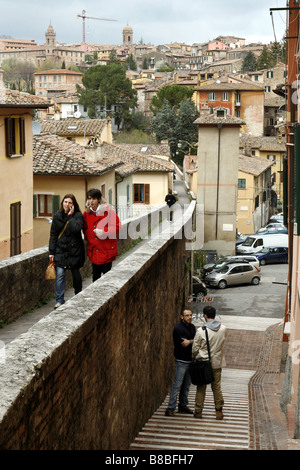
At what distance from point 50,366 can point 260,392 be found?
9.68 m

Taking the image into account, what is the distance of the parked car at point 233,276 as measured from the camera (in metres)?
35.0

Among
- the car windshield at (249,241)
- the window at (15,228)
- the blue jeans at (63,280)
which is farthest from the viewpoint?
the car windshield at (249,241)

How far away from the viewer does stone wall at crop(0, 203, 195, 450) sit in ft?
11.9

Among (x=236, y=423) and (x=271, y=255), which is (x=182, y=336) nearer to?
(x=236, y=423)

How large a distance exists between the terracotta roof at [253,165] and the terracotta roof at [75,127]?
17.0 metres

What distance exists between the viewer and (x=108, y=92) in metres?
89.5

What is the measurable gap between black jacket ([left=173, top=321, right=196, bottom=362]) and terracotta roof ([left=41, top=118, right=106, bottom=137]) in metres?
28.7

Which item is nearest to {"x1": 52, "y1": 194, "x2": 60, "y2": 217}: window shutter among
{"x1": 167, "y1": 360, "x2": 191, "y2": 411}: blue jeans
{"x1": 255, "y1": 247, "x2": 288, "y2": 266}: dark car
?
{"x1": 167, "y1": 360, "x2": 191, "y2": 411}: blue jeans

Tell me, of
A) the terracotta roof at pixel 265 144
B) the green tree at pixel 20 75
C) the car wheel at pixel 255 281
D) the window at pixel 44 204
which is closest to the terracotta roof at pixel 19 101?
the window at pixel 44 204

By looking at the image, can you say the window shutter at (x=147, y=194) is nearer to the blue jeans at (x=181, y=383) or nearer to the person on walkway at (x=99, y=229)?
the blue jeans at (x=181, y=383)

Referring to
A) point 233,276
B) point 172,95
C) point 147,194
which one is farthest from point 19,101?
point 172,95

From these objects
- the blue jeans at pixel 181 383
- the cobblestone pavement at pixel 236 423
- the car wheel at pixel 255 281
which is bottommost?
the car wheel at pixel 255 281

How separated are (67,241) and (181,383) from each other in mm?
2573

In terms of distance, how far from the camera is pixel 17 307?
8383 mm
